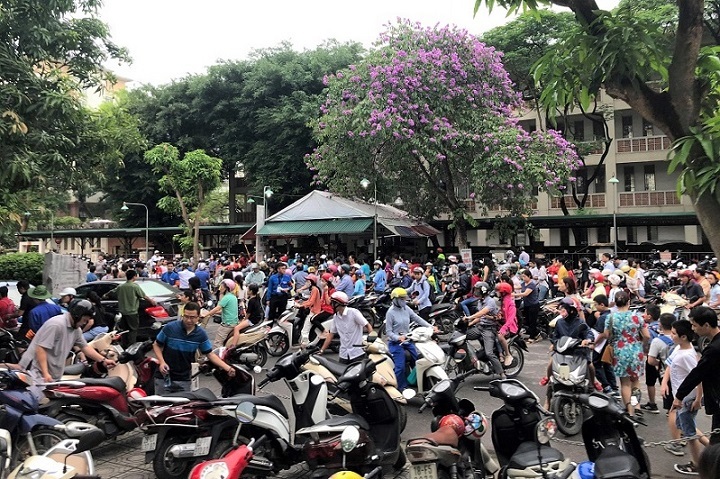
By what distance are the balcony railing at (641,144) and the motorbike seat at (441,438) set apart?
30481 mm

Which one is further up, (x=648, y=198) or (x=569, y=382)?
(x=648, y=198)

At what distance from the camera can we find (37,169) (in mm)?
8820

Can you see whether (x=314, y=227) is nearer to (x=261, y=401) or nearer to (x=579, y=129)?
(x=579, y=129)

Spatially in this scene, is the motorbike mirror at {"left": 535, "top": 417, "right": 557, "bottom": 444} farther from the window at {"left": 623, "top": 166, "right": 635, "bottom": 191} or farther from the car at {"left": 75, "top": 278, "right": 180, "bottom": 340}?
the window at {"left": 623, "top": 166, "right": 635, "bottom": 191}

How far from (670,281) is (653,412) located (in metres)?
10.3

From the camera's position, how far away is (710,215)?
3.38 metres

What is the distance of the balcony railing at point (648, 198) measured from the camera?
30.3 m

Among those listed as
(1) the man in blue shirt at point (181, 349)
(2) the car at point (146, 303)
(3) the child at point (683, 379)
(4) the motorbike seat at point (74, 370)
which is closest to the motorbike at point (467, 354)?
(3) the child at point (683, 379)

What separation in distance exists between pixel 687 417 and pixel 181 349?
4786 millimetres

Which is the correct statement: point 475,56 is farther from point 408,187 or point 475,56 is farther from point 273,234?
point 273,234

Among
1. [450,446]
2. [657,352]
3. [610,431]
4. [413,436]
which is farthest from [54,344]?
[657,352]

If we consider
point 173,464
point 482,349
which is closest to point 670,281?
point 482,349

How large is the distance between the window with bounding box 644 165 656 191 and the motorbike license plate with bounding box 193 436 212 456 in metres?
31.9

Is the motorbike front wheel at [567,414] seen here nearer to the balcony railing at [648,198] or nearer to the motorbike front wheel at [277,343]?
the motorbike front wheel at [277,343]
